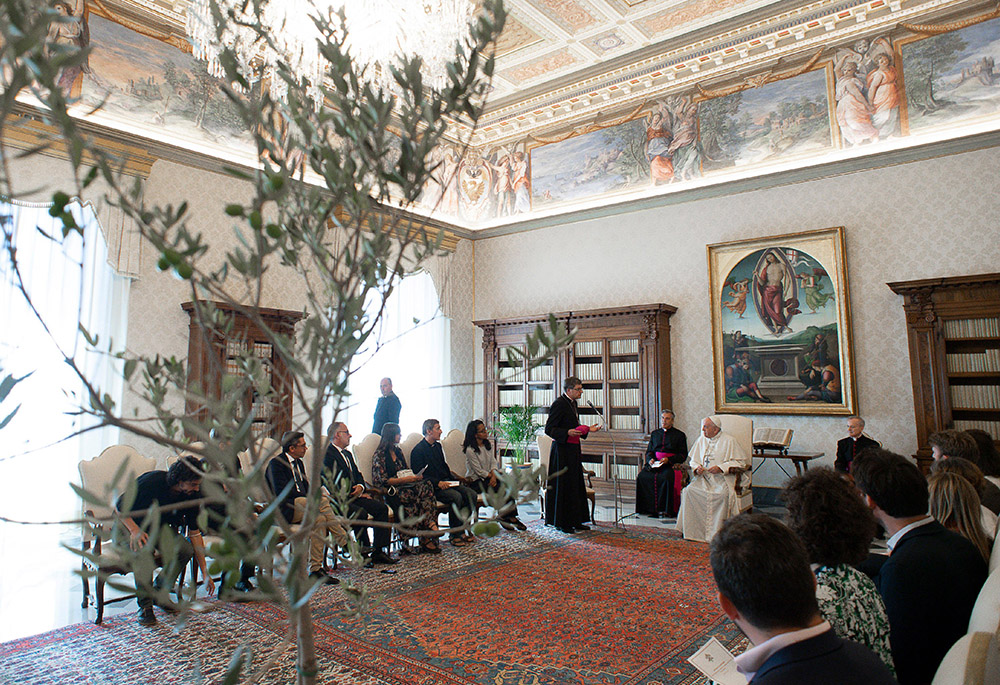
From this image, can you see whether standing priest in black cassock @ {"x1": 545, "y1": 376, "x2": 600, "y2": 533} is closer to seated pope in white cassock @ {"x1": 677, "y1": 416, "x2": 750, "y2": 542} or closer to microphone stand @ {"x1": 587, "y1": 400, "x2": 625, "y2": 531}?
microphone stand @ {"x1": 587, "y1": 400, "x2": 625, "y2": 531}

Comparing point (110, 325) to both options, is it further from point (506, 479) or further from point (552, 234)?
point (506, 479)

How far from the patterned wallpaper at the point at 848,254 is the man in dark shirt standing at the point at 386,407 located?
11.2 ft

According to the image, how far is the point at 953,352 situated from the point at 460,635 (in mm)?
7078

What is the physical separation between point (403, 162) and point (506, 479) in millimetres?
608

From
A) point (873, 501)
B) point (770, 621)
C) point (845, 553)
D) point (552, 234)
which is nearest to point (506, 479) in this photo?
point (770, 621)

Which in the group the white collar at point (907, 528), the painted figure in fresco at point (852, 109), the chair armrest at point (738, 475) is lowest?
the chair armrest at point (738, 475)

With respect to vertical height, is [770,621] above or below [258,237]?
below

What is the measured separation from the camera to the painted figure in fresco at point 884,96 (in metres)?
8.62

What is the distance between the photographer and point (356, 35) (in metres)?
5.47

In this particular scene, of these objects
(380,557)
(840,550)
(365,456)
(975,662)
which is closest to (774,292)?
(365,456)

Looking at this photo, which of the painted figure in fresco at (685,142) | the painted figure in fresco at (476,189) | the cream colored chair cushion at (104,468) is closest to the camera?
the cream colored chair cushion at (104,468)

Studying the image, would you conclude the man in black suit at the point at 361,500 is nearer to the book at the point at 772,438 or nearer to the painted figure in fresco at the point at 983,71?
the book at the point at 772,438

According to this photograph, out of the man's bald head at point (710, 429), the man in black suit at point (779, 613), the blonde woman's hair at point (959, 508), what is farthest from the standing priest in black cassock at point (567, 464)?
the man in black suit at point (779, 613)

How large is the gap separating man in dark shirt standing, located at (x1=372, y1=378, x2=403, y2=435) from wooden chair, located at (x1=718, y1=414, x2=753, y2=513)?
15.0 ft
